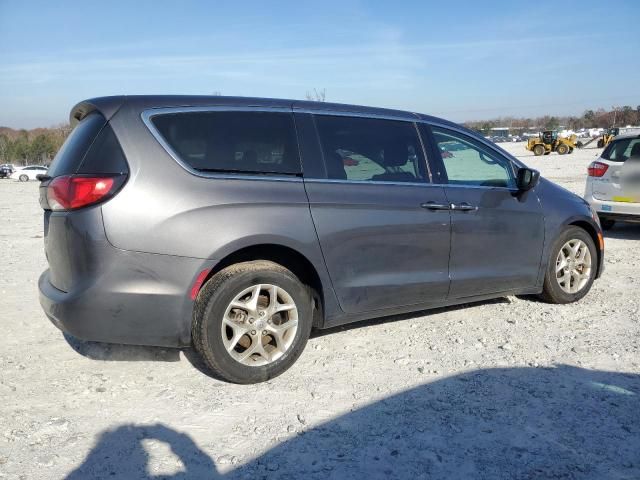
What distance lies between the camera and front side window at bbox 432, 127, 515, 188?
14.4 feet

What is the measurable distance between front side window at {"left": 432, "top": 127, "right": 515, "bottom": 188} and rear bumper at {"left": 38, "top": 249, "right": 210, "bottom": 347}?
85.2 inches

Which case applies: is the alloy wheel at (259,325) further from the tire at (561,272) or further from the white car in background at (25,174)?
the white car in background at (25,174)

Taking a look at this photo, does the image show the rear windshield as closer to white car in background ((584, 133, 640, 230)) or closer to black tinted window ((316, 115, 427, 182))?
white car in background ((584, 133, 640, 230))

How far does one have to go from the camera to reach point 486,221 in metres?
4.37

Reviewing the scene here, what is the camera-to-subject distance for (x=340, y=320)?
386cm

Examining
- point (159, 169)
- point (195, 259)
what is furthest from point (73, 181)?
point (195, 259)

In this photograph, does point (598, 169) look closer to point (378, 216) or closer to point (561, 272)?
point (561, 272)

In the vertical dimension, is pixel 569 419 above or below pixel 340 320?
below

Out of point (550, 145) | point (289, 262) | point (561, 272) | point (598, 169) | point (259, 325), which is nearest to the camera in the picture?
point (259, 325)

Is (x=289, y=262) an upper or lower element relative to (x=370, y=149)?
lower

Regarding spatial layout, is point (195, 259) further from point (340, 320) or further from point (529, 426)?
point (529, 426)

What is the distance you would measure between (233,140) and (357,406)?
1.76 metres

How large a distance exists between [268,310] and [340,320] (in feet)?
1.96

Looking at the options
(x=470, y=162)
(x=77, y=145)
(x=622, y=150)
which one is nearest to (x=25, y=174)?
(x=622, y=150)
